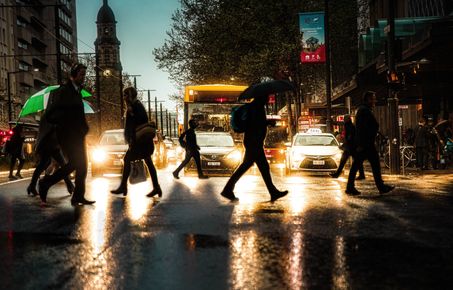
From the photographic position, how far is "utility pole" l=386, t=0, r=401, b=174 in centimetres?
1928

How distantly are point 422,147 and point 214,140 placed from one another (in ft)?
22.0

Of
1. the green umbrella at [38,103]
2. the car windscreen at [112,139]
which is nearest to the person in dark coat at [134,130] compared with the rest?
the green umbrella at [38,103]

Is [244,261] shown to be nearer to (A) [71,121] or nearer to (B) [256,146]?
(A) [71,121]

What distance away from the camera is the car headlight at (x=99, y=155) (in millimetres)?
20641

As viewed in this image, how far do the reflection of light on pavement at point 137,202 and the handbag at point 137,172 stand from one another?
0.31m

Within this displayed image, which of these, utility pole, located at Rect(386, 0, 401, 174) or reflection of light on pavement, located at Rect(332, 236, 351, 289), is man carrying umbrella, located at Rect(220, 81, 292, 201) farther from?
utility pole, located at Rect(386, 0, 401, 174)

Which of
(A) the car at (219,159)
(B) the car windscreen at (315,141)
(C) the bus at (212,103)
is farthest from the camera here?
(C) the bus at (212,103)

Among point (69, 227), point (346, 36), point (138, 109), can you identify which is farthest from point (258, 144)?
point (346, 36)

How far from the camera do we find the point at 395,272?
5.23 metres

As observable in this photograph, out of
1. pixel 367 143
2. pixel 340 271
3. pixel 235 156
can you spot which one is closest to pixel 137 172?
pixel 367 143

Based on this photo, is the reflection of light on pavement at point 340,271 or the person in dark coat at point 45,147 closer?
the reflection of light on pavement at point 340,271

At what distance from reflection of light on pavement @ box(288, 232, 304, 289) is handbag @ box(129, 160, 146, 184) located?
4.77m

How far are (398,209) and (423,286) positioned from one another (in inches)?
195

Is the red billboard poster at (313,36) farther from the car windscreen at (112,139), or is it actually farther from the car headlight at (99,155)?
the car headlight at (99,155)
